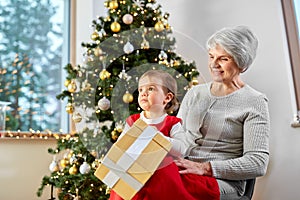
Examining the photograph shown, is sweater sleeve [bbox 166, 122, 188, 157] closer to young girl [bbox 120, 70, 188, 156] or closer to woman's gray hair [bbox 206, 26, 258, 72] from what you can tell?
young girl [bbox 120, 70, 188, 156]

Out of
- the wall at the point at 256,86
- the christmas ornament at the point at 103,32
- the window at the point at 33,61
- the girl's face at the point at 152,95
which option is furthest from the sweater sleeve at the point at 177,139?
the window at the point at 33,61

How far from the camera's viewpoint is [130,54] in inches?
48.9

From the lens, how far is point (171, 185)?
0.87m

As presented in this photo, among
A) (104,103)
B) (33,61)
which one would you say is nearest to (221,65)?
(104,103)

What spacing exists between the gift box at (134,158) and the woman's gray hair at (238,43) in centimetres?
46

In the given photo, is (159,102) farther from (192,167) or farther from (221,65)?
(221,65)

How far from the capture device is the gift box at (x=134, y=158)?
85 centimetres

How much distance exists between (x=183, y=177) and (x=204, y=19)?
5.12 ft

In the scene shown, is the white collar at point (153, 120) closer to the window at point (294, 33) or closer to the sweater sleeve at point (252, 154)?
the sweater sleeve at point (252, 154)

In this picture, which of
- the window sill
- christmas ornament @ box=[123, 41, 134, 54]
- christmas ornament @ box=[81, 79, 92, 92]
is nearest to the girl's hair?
christmas ornament @ box=[123, 41, 134, 54]

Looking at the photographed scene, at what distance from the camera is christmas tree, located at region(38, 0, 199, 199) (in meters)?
1.01

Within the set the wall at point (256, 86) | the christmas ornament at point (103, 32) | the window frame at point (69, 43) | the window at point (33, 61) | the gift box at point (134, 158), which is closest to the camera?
the gift box at point (134, 158)

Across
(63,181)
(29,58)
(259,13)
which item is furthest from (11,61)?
(259,13)

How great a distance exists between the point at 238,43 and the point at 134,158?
58 cm
